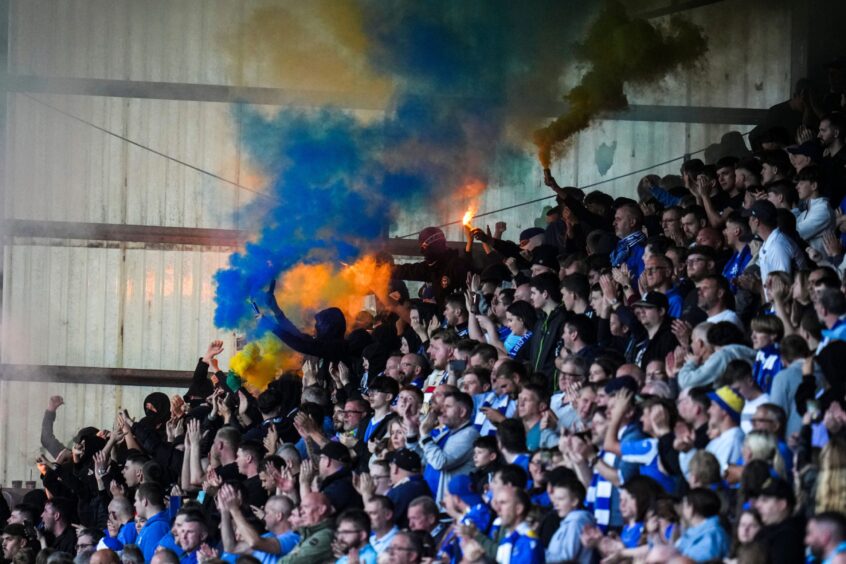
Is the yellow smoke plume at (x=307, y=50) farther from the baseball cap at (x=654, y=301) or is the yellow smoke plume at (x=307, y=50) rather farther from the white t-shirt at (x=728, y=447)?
the white t-shirt at (x=728, y=447)

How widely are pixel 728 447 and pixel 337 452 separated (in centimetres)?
303

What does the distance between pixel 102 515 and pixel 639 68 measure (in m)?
7.00

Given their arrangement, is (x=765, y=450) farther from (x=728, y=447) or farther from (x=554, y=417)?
(x=554, y=417)

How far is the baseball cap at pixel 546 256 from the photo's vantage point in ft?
41.0

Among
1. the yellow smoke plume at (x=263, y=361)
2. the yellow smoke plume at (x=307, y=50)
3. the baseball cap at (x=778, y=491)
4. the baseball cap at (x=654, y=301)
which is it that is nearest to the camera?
the baseball cap at (x=778, y=491)

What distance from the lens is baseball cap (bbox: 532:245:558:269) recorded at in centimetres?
1251

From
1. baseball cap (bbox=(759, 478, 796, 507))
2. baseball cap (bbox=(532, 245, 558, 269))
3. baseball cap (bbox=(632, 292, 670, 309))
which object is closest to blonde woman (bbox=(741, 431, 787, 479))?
baseball cap (bbox=(759, 478, 796, 507))

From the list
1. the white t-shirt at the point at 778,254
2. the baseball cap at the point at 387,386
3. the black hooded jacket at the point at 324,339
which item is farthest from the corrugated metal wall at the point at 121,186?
the white t-shirt at the point at 778,254

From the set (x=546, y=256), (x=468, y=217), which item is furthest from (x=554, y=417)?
(x=468, y=217)

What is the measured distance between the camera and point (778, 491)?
20.4 ft

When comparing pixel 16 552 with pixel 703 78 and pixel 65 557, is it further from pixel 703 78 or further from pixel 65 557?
pixel 703 78

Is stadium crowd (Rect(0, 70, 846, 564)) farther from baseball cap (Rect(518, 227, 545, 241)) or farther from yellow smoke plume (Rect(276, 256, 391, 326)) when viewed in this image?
yellow smoke plume (Rect(276, 256, 391, 326))

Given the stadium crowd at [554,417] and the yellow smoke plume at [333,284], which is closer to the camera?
the stadium crowd at [554,417]

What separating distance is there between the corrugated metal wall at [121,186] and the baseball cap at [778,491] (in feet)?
33.9
